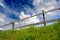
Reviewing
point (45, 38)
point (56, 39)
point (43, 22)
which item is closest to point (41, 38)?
point (45, 38)

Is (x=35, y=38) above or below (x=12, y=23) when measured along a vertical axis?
below

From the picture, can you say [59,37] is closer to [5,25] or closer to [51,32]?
[51,32]

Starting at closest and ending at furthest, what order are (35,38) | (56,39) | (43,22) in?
(56,39) → (35,38) → (43,22)

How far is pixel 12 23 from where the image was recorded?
21.8 m

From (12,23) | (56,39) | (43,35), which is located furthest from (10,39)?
(12,23)

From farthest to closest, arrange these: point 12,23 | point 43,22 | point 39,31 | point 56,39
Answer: point 12,23 → point 43,22 → point 39,31 → point 56,39

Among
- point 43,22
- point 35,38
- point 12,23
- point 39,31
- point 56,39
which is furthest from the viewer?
point 12,23

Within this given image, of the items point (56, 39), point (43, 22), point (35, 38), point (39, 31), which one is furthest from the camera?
point (43, 22)

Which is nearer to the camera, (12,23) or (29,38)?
(29,38)

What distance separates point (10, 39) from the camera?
41.3ft

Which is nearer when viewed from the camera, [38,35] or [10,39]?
[38,35]

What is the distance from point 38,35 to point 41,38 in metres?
0.60

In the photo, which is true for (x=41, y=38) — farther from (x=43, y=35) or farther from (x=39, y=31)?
(x=39, y=31)

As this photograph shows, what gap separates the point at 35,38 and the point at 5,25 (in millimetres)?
12084
